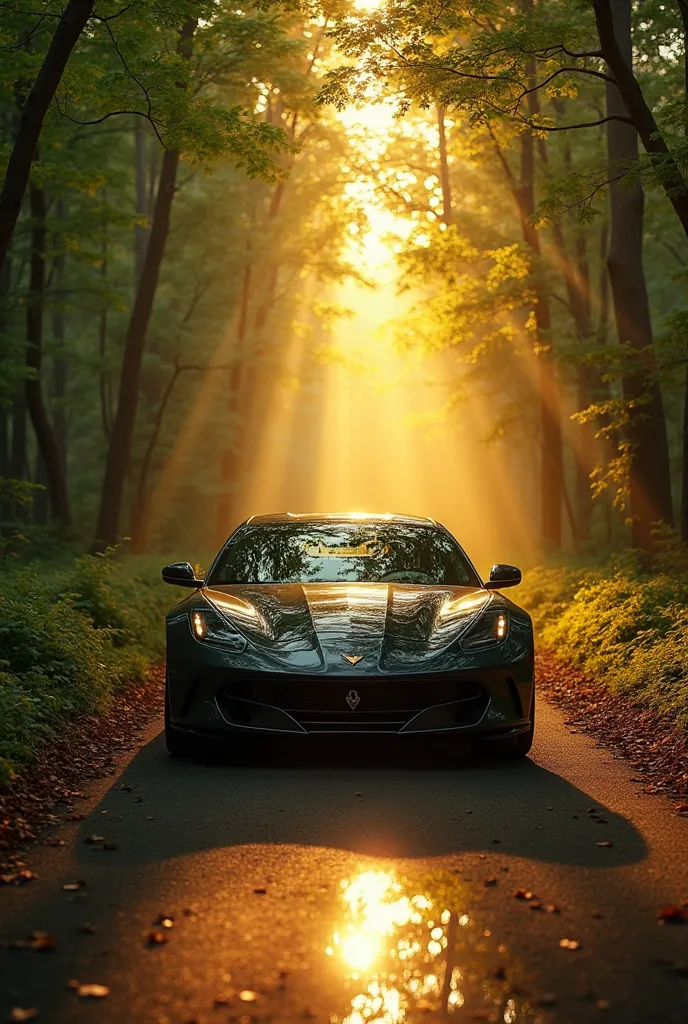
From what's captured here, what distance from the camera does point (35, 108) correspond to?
11.0 metres

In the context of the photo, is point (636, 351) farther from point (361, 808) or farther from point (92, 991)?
point (92, 991)

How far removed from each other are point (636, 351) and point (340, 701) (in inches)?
396

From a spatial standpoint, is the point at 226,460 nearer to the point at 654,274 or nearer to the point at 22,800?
the point at 654,274

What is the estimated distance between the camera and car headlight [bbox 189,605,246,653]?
25.2 feet

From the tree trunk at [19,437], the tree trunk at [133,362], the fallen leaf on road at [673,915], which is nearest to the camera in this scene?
the fallen leaf on road at [673,915]

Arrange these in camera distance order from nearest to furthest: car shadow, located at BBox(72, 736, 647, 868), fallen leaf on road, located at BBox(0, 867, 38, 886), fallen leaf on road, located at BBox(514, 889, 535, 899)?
fallen leaf on road, located at BBox(514, 889, 535, 899) < fallen leaf on road, located at BBox(0, 867, 38, 886) < car shadow, located at BBox(72, 736, 647, 868)

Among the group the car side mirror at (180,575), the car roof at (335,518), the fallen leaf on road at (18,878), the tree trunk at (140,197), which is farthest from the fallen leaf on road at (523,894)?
the tree trunk at (140,197)

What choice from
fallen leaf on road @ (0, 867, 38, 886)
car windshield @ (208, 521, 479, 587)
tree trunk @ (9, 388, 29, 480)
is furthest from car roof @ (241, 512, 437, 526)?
tree trunk @ (9, 388, 29, 480)

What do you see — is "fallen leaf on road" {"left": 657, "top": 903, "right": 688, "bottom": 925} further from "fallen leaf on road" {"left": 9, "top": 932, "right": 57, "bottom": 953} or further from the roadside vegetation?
the roadside vegetation

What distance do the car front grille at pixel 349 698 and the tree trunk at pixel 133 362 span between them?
16804 mm

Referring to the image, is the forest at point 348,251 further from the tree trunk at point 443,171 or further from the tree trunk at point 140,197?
the tree trunk at point 140,197

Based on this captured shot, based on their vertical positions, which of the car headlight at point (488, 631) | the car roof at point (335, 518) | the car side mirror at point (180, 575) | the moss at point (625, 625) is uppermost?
the car roof at point (335, 518)

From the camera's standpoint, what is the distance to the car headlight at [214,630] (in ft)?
25.2

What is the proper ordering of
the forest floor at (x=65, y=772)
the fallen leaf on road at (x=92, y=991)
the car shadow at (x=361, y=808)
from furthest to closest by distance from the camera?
the forest floor at (x=65, y=772) < the car shadow at (x=361, y=808) < the fallen leaf on road at (x=92, y=991)
